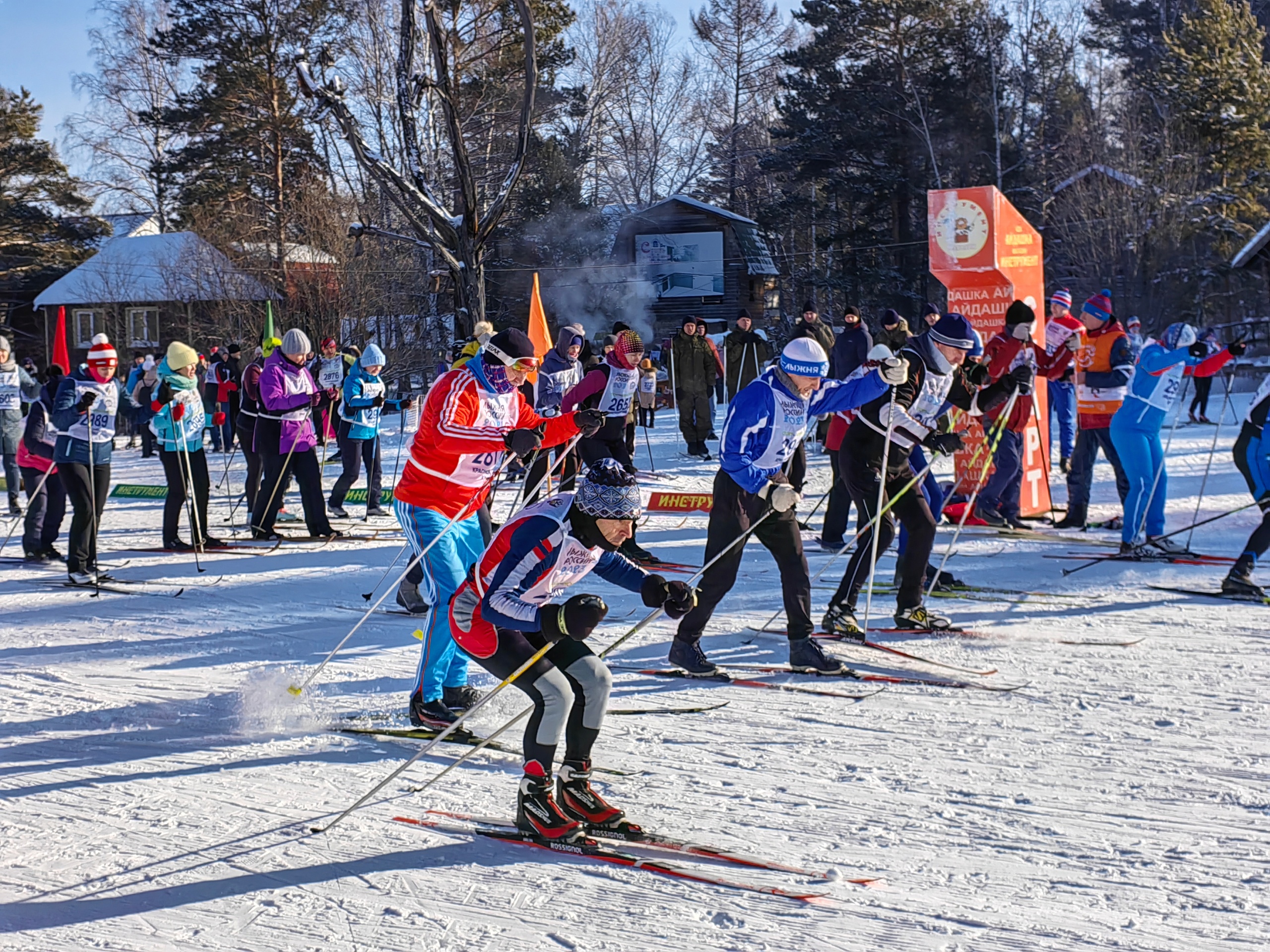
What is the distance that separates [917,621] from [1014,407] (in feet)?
12.9

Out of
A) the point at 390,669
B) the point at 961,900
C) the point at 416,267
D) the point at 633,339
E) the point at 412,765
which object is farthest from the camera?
the point at 416,267

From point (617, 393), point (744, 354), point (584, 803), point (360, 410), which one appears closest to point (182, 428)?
A: point (360, 410)

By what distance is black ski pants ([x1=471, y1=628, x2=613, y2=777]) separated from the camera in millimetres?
4125

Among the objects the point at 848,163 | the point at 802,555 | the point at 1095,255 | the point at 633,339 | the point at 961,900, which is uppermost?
the point at 848,163

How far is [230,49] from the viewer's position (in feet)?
99.9

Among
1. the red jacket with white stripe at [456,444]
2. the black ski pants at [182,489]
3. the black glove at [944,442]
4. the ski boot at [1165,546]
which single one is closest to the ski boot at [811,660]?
the black glove at [944,442]

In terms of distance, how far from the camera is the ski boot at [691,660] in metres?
6.28

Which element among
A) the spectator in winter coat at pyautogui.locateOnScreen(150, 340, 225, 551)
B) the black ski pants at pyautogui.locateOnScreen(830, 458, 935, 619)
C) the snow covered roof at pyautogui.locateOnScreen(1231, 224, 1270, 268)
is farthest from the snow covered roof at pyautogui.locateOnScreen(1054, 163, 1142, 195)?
the spectator in winter coat at pyautogui.locateOnScreen(150, 340, 225, 551)

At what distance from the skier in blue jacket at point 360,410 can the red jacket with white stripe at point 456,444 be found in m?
5.62

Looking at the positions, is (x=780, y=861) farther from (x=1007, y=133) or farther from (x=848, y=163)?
(x=1007, y=133)

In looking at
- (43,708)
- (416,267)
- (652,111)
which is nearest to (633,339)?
(43,708)

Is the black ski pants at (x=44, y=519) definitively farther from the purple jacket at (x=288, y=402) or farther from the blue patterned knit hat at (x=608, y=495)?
the blue patterned knit hat at (x=608, y=495)

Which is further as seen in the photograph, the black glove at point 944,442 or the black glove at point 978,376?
the black glove at point 978,376

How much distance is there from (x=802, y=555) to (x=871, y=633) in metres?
1.21
